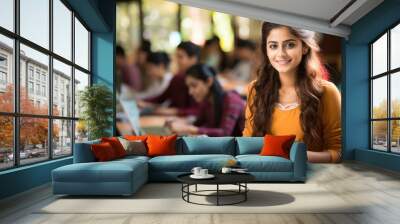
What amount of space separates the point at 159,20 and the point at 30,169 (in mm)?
4944

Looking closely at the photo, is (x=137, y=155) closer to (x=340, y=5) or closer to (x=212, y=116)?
(x=212, y=116)

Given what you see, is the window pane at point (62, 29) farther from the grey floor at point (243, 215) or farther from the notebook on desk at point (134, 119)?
the grey floor at point (243, 215)

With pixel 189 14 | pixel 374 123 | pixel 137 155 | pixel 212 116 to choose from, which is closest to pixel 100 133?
pixel 137 155

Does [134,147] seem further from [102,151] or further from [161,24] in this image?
[161,24]

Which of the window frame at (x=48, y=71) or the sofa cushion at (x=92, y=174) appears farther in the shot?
the window frame at (x=48, y=71)

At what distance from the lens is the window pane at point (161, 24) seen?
9.29 metres

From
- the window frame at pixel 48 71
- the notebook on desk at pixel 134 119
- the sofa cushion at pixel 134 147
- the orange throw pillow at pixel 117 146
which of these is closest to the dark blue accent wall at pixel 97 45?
the window frame at pixel 48 71

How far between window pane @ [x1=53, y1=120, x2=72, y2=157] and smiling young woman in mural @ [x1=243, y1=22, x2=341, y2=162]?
157 inches

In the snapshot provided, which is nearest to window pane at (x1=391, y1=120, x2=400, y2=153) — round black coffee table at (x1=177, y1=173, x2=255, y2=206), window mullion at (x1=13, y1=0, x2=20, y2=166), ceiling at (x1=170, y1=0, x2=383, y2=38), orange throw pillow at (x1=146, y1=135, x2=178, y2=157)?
ceiling at (x1=170, y1=0, x2=383, y2=38)

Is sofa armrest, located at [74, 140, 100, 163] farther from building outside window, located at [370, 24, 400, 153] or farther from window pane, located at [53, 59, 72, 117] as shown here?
building outside window, located at [370, 24, 400, 153]

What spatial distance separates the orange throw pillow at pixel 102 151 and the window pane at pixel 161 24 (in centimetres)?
391

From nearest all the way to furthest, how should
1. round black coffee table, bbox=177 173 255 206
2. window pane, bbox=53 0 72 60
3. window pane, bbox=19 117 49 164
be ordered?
1. round black coffee table, bbox=177 173 255 206
2. window pane, bbox=19 117 49 164
3. window pane, bbox=53 0 72 60

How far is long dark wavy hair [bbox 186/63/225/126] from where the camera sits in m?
9.34

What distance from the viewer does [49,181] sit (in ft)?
20.8
